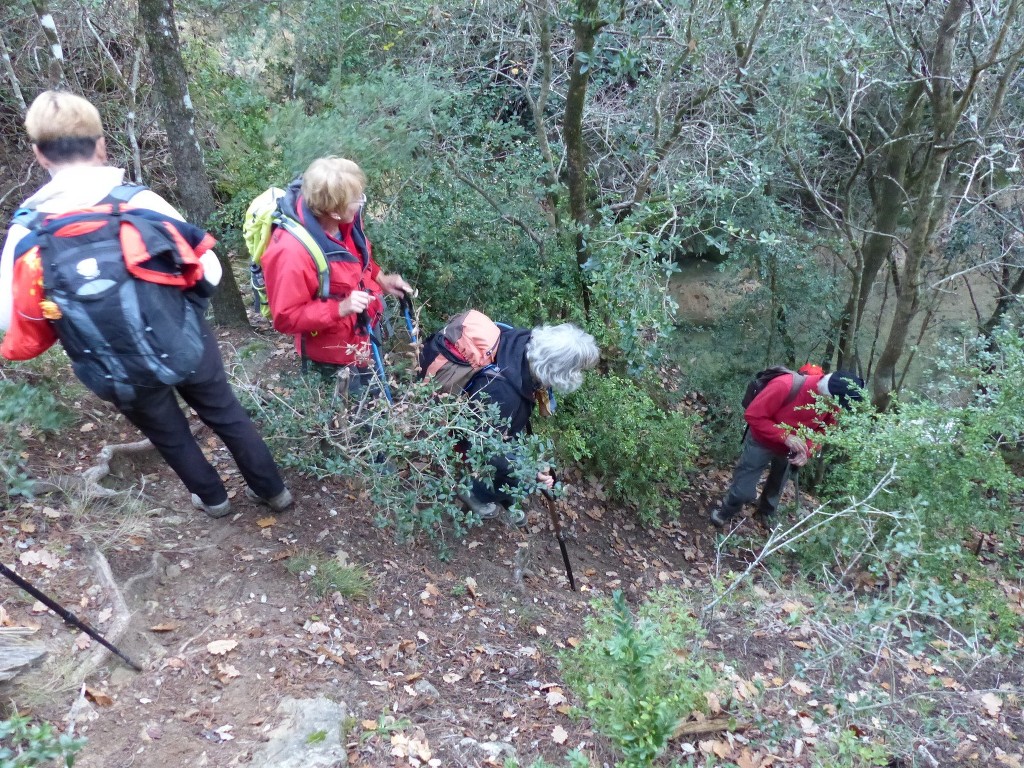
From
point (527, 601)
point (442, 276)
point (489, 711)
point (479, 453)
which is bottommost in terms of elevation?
point (527, 601)

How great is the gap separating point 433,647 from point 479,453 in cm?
102

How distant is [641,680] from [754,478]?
13.3 feet

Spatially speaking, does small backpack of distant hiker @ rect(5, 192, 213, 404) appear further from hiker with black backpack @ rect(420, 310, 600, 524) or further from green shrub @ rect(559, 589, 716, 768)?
green shrub @ rect(559, 589, 716, 768)

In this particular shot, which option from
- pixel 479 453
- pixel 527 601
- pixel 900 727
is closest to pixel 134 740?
pixel 479 453

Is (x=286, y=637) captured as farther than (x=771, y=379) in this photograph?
No

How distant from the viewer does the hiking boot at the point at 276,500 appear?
4031 millimetres

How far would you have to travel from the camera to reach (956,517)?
4.59 metres

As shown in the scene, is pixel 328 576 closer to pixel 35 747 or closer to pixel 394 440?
pixel 394 440

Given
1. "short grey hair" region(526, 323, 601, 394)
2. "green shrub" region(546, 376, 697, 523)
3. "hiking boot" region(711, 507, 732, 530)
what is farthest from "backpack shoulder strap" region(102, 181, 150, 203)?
"hiking boot" region(711, 507, 732, 530)

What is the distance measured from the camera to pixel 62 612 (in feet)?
9.00

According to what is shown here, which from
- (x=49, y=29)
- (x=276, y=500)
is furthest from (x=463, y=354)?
(x=49, y=29)

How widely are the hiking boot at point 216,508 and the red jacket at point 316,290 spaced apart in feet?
2.99

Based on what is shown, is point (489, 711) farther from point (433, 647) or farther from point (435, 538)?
point (435, 538)

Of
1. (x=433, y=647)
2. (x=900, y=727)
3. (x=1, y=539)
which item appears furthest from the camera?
(x=433, y=647)
